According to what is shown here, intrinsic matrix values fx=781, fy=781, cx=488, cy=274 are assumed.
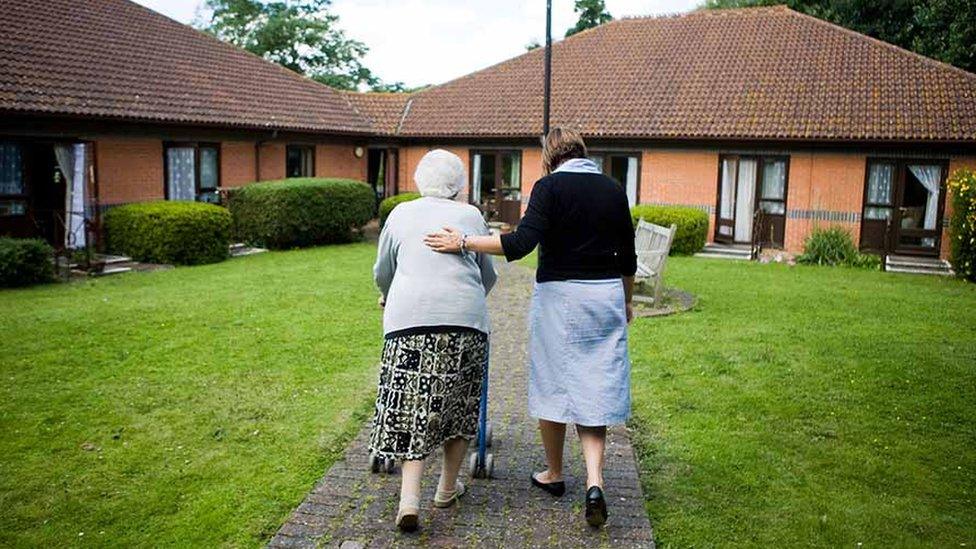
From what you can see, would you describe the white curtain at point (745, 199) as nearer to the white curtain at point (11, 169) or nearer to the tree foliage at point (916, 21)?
the tree foliage at point (916, 21)

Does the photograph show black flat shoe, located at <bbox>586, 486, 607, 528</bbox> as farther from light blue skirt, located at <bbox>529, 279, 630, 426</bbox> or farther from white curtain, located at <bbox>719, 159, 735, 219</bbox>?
white curtain, located at <bbox>719, 159, 735, 219</bbox>

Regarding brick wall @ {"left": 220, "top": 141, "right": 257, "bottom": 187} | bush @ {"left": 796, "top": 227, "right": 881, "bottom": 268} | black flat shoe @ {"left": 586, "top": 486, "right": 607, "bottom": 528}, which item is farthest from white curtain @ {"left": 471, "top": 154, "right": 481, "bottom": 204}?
black flat shoe @ {"left": 586, "top": 486, "right": 607, "bottom": 528}

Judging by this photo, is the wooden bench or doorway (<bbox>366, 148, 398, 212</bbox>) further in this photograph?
doorway (<bbox>366, 148, 398, 212</bbox>)

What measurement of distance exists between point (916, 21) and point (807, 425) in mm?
25126

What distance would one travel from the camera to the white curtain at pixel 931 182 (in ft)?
59.7

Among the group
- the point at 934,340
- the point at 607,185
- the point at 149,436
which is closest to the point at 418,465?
the point at 607,185

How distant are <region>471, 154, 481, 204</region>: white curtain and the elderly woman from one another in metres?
19.1

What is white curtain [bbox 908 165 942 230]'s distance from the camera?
18188 millimetres

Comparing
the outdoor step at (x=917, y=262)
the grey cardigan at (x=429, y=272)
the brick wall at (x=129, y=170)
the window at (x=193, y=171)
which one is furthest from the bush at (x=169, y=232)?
the outdoor step at (x=917, y=262)

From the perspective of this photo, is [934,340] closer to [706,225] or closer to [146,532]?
[146,532]

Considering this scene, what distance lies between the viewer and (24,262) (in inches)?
471

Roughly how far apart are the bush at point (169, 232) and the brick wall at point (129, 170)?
0.89 m

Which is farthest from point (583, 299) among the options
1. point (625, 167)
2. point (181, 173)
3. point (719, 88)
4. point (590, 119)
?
point (719, 88)

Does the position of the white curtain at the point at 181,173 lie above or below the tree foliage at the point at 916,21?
below
